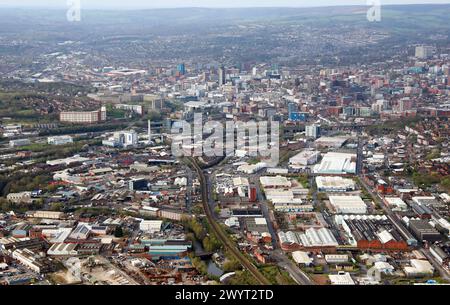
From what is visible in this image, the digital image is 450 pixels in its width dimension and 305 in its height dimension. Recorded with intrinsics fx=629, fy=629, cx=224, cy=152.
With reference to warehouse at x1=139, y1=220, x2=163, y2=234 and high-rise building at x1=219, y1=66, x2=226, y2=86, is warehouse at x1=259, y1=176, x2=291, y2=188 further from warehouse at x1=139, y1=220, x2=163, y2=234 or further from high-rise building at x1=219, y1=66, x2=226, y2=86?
high-rise building at x1=219, y1=66, x2=226, y2=86

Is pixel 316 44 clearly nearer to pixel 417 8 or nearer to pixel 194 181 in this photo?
pixel 417 8

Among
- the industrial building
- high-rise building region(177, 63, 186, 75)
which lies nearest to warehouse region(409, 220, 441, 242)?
the industrial building

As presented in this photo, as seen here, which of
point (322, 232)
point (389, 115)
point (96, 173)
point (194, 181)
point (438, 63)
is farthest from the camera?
point (438, 63)

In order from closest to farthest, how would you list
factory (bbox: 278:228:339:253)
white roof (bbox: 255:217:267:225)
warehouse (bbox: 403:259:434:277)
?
warehouse (bbox: 403:259:434:277) < factory (bbox: 278:228:339:253) < white roof (bbox: 255:217:267:225)

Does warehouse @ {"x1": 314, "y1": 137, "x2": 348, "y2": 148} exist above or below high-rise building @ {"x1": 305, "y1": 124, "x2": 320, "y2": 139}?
below

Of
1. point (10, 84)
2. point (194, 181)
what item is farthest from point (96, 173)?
point (10, 84)

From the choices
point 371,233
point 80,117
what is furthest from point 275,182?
point 80,117

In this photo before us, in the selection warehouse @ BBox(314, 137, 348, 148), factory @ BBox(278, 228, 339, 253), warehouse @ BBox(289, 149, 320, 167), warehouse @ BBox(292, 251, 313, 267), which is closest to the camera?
warehouse @ BBox(292, 251, 313, 267)
